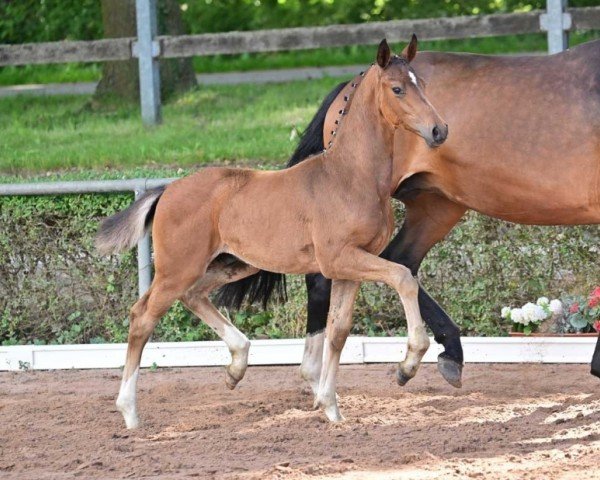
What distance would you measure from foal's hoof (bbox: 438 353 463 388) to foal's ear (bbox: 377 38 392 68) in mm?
1906

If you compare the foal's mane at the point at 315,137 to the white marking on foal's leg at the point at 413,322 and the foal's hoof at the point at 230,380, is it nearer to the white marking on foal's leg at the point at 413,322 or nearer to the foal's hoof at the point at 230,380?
the foal's hoof at the point at 230,380

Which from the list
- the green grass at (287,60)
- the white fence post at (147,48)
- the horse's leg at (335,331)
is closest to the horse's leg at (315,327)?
the horse's leg at (335,331)

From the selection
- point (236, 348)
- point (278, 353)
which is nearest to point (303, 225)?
point (236, 348)

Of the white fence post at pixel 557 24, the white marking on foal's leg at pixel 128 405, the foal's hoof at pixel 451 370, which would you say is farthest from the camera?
the white fence post at pixel 557 24

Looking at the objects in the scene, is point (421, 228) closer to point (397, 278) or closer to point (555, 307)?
point (555, 307)

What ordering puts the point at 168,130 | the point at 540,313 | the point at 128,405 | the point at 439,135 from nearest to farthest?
the point at 439,135, the point at 128,405, the point at 540,313, the point at 168,130

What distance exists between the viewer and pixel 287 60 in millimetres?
19375

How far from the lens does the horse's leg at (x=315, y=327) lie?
660cm

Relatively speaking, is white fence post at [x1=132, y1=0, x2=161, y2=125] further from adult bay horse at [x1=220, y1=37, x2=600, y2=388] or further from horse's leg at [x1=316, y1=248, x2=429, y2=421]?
horse's leg at [x1=316, y1=248, x2=429, y2=421]

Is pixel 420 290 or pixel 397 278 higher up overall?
pixel 397 278

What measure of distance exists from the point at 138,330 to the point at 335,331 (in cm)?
104

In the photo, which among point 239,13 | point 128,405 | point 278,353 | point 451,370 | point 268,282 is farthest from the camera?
point 239,13

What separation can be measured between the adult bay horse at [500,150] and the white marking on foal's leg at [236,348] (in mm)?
371

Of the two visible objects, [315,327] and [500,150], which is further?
[315,327]
